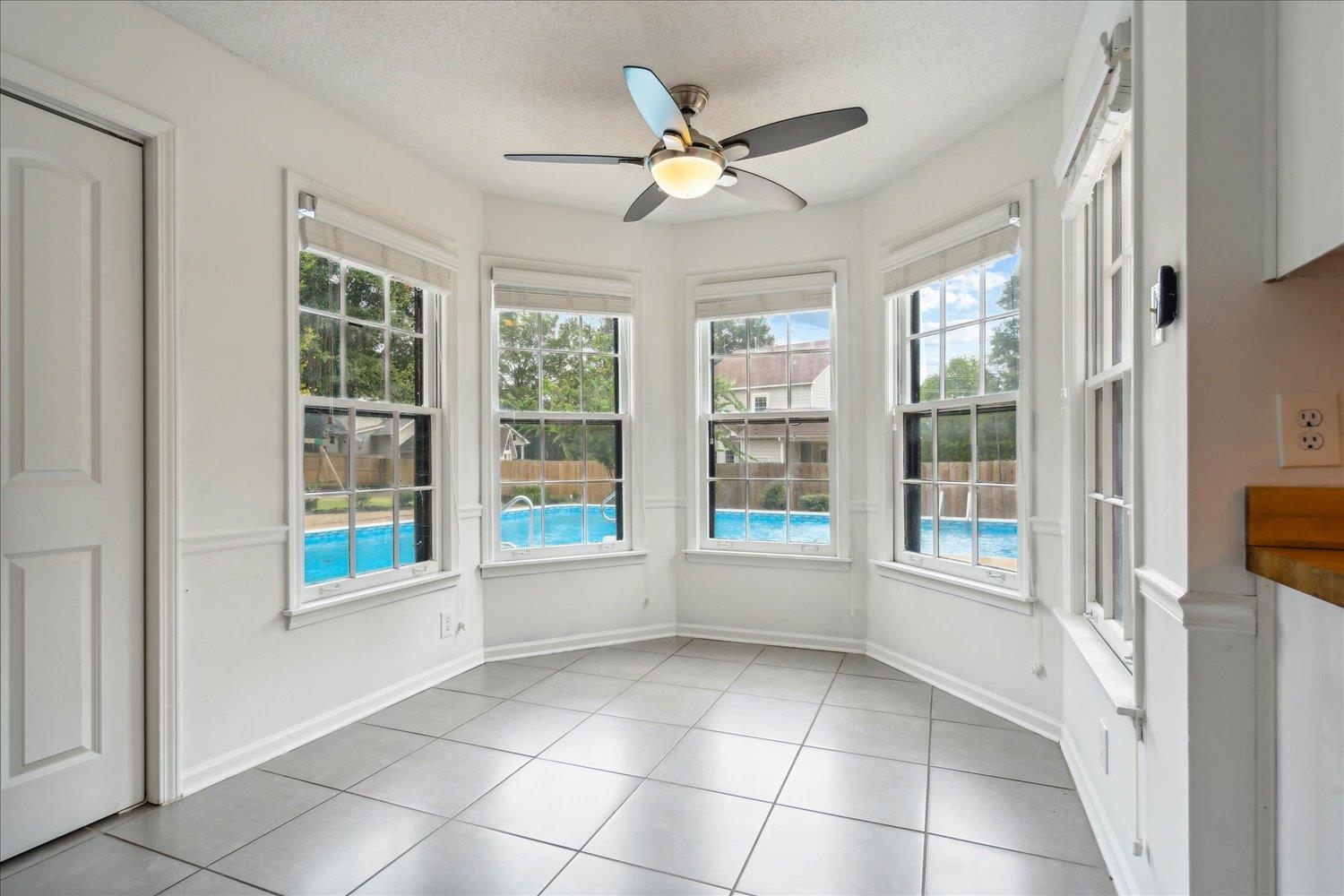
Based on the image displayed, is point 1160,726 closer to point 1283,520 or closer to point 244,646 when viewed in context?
point 1283,520

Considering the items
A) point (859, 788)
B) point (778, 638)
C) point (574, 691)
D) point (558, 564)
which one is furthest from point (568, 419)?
point (859, 788)

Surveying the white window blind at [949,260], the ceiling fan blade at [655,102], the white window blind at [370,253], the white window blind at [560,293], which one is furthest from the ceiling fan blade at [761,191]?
the white window blind at [370,253]

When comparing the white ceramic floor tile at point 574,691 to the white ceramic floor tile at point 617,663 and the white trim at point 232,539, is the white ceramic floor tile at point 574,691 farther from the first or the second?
the white trim at point 232,539

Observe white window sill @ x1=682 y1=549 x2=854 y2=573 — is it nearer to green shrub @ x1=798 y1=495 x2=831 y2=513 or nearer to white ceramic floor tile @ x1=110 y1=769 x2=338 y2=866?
green shrub @ x1=798 y1=495 x2=831 y2=513

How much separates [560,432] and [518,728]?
6.00 feet

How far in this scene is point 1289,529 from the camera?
119cm

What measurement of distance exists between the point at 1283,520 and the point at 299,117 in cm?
352

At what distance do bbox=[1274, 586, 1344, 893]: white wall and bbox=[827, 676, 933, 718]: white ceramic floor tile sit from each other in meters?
1.98

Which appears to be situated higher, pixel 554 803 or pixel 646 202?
pixel 646 202

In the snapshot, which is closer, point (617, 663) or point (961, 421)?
point (961, 421)

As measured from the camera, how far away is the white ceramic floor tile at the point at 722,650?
3.98 metres

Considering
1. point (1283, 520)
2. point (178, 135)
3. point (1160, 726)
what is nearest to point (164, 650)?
point (178, 135)

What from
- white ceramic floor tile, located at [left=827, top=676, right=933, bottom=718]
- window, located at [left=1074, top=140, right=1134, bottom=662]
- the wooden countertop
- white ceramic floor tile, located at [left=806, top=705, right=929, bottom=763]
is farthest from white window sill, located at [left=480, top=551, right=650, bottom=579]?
the wooden countertop

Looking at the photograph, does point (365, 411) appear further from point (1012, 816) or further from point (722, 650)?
point (1012, 816)
